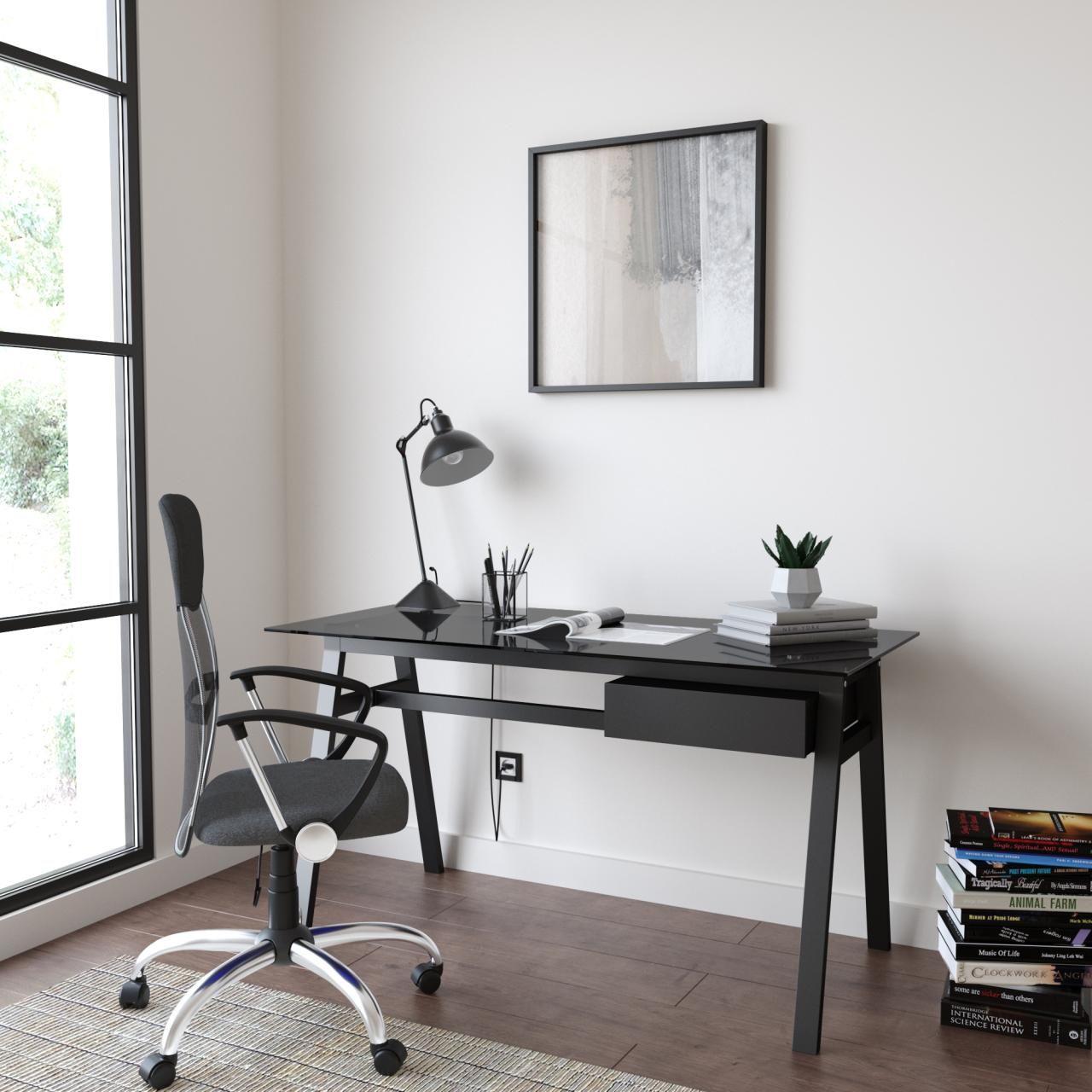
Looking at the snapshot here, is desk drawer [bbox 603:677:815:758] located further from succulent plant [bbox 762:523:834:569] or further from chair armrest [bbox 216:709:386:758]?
chair armrest [bbox 216:709:386:758]

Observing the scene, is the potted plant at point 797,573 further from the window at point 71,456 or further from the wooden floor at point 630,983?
the window at point 71,456

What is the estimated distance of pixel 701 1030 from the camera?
2.35m

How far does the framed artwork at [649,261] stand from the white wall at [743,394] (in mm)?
60

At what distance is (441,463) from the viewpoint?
303 cm

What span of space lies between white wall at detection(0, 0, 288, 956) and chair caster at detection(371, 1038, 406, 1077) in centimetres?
108

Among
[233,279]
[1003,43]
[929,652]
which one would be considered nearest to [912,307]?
[1003,43]

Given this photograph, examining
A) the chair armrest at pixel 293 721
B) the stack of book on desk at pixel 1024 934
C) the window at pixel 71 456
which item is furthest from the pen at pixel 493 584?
the stack of book on desk at pixel 1024 934

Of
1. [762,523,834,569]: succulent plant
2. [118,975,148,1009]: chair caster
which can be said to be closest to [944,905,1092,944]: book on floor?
[762,523,834,569]: succulent plant

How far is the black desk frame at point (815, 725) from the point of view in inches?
88.1

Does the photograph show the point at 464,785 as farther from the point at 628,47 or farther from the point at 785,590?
the point at 628,47

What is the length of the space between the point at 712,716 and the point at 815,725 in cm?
20

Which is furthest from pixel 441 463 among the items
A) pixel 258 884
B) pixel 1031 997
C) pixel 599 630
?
pixel 1031 997

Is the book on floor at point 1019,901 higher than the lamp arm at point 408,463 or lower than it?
lower

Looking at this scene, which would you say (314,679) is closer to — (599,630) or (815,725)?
(599,630)
